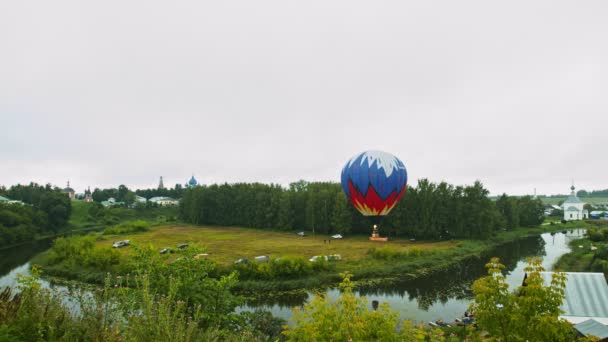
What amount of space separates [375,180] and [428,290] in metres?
19.1

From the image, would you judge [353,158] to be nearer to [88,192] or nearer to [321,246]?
[321,246]

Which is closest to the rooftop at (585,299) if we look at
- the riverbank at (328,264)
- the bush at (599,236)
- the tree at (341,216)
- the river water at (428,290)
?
the river water at (428,290)

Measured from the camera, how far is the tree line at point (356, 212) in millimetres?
58656

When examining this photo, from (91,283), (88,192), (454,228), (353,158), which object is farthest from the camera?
(88,192)

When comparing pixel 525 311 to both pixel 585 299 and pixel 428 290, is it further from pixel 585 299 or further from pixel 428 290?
pixel 428 290

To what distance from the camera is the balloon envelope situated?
47.5 meters

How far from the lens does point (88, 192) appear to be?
16638cm

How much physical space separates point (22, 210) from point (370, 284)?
2723 inches

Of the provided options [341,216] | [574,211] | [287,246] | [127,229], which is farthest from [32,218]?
[574,211]

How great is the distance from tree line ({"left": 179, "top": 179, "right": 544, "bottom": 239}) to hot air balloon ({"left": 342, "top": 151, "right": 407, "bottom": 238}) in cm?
1161

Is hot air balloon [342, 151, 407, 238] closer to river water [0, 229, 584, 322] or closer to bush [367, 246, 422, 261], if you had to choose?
bush [367, 246, 422, 261]

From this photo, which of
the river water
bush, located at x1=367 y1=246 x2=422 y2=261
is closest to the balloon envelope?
bush, located at x1=367 y1=246 x2=422 y2=261

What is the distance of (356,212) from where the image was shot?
65.8m

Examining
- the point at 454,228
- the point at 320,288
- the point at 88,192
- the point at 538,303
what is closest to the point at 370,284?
the point at 320,288
